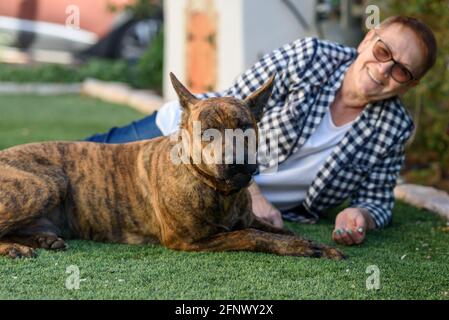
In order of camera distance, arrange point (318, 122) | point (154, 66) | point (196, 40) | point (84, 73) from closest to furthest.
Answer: point (318, 122), point (196, 40), point (154, 66), point (84, 73)

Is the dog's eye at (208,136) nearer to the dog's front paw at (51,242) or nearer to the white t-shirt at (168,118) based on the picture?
the dog's front paw at (51,242)

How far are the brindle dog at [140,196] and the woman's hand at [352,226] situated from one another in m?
0.33

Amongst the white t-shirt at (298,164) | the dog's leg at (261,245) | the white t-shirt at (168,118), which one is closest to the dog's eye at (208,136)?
the dog's leg at (261,245)

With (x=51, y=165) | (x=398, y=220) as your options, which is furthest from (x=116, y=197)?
(x=398, y=220)

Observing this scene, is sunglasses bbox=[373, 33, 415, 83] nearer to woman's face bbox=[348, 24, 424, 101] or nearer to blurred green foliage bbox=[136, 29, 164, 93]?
woman's face bbox=[348, 24, 424, 101]

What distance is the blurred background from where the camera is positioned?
733 centimetres

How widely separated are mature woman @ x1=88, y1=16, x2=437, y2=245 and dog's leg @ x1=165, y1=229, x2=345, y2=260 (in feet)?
2.10

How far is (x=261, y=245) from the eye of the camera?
4.41 metres

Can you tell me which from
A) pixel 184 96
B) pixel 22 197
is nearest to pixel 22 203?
Answer: pixel 22 197

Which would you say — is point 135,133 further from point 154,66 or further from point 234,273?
point 154,66

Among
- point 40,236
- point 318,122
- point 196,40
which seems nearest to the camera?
point 40,236

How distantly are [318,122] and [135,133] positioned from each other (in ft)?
4.06

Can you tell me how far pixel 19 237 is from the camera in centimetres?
457

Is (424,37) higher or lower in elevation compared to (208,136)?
higher
